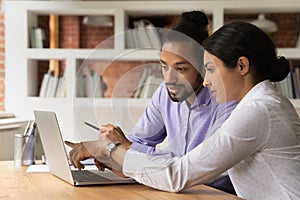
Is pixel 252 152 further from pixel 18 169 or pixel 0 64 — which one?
pixel 0 64

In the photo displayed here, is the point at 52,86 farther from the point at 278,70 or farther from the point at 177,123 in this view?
the point at 278,70

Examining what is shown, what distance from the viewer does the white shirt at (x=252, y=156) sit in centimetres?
150

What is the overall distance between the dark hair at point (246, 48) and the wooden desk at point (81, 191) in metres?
0.41

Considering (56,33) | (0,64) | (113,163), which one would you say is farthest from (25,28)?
(113,163)

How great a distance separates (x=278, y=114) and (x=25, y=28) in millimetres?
3106

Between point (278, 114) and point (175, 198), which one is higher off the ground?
point (278, 114)

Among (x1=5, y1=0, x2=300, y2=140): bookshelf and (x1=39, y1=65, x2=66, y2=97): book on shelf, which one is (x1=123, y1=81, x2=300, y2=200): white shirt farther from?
(x1=39, y1=65, x2=66, y2=97): book on shelf

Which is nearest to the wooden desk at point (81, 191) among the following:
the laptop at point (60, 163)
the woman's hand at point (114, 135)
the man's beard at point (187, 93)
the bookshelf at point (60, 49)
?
the laptop at point (60, 163)

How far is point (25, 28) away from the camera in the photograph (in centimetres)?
422

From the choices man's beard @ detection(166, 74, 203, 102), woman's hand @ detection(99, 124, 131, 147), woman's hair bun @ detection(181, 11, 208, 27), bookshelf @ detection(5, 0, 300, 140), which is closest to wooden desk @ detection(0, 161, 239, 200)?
woman's hand @ detection(99, 124, 131, 147)

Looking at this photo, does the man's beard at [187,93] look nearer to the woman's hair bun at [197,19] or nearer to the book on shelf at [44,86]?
the woman's hair bun at [197,19]

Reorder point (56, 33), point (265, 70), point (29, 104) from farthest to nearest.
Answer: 1. point (56, 33)
2. point (29, 104)
3. point (265, 70)

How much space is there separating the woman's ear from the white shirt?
0.06m

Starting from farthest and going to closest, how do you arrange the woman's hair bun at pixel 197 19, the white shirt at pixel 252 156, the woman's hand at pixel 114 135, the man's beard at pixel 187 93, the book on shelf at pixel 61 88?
the book on shelf at pixel 61 88 < the woman's hair bun at pixel 197 19 < the man's beard at pixel 187 93 < the woman's hand at pixel 114 135 < the white shirt at pixel 252 156
